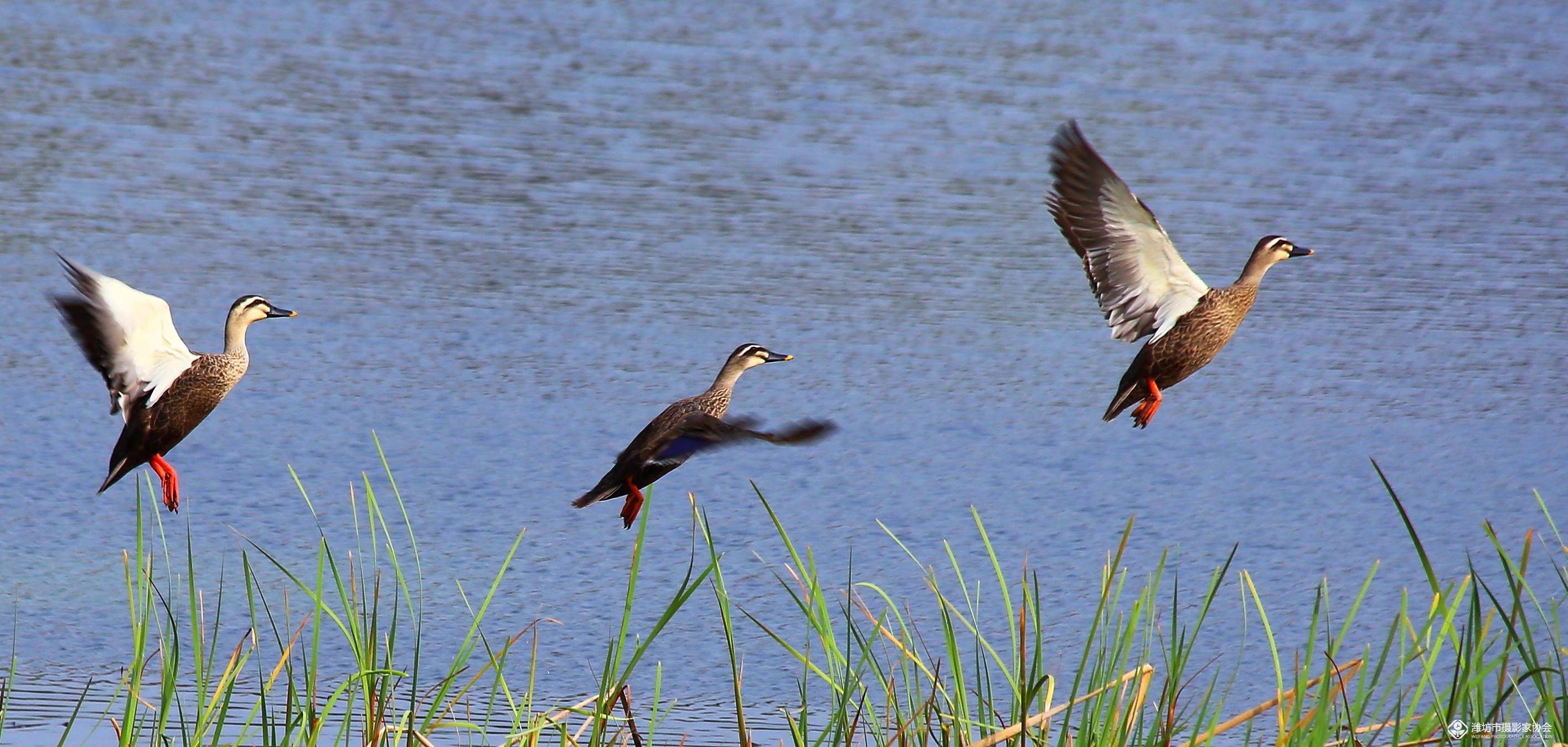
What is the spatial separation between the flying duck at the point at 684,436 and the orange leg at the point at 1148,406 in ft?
2.25

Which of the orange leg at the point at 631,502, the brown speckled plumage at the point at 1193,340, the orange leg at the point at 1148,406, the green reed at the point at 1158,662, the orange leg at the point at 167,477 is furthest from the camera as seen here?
the orange leg at the point at 167,477

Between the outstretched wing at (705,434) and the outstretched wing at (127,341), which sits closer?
the outstretched wing at (705,434)

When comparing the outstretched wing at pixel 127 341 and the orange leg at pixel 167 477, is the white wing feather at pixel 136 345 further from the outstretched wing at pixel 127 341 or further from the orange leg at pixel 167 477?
the orange leg at pixel 167 477

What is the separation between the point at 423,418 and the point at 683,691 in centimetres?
226

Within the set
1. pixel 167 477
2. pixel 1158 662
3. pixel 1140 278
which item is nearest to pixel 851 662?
pixel 1158 662

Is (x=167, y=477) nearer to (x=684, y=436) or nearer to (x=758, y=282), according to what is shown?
(x=684, y=436)

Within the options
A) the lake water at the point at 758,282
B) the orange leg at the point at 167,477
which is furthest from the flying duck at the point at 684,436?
the lake water at the point at 758,282

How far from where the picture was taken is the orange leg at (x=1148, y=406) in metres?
3.73

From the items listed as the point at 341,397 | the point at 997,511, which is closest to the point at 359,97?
the point at 341,397

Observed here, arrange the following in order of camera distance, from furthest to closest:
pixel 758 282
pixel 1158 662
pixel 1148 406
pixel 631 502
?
1. pixel 758 282
2. pixel 1158 662
3. pixel 1148 406
4. pixel 631 502

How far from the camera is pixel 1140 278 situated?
427cm

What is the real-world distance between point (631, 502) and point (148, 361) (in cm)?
108

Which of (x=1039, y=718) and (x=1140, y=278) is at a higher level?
(x=1140, y=278)

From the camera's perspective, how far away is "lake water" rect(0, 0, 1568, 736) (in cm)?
599
